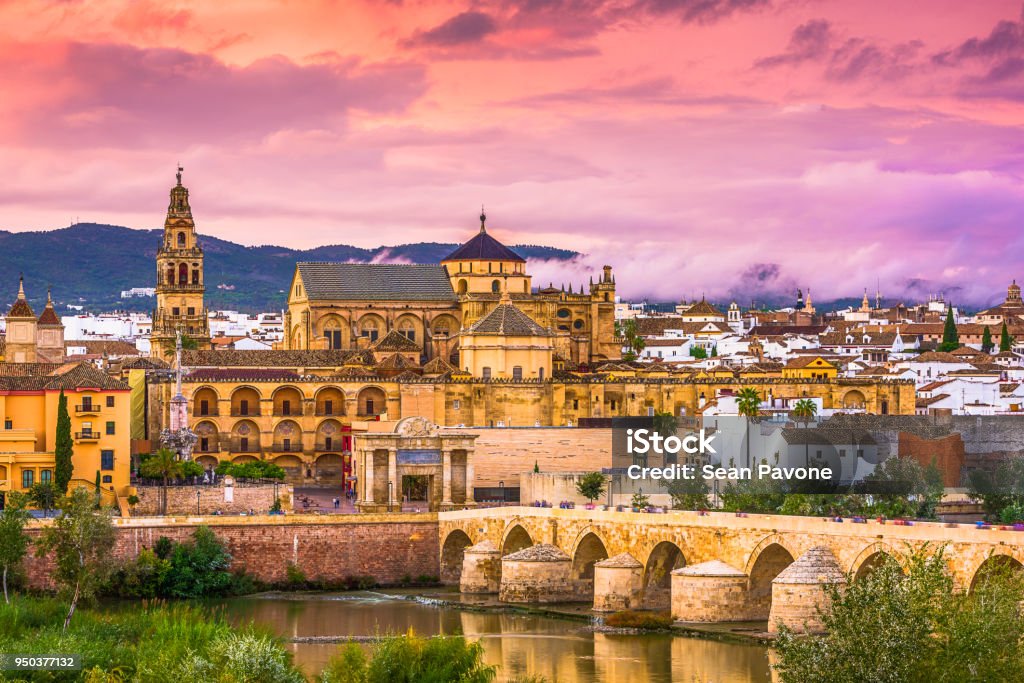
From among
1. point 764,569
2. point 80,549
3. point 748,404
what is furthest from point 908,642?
point 748,404

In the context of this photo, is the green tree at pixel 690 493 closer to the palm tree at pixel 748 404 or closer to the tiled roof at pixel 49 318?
the palm tree at pixel 748 404

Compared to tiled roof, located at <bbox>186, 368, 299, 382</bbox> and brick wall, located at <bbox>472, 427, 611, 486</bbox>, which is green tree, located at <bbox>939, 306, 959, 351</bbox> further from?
brick wall, located at <bbox>472, 427, 611, 486</bbox>

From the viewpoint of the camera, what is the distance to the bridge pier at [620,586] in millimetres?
63844

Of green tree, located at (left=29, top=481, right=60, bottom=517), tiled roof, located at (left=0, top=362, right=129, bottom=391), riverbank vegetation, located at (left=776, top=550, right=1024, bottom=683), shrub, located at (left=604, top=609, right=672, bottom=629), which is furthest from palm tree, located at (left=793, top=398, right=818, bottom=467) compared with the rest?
riverbank vegetation, located at (left=776, top=550, right=1024, bottom=683)

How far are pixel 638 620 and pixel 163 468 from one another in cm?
2725

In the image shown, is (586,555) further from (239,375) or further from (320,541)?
(239,375)

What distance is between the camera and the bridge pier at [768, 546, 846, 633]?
180 feet

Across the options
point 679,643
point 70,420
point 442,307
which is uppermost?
point 442,307

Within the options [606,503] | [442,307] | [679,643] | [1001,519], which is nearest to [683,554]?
[679,643]

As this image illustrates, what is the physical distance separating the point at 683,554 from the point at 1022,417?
41.2 meters

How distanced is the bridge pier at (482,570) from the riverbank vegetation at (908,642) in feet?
89.4

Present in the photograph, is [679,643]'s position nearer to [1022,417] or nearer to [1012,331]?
[1022,417]

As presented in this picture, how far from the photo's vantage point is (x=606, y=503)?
81062 mm

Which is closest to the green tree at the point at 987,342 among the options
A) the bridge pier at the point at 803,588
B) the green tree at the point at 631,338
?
the green tree at the point at 631,338
